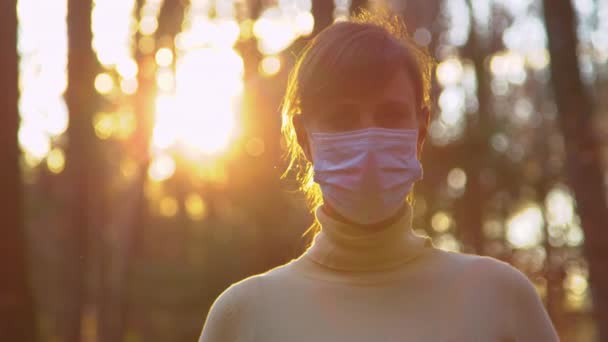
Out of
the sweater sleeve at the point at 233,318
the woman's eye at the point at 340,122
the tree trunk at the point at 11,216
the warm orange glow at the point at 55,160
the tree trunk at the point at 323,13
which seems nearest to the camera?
the sweater sleeve at the point at 233,318

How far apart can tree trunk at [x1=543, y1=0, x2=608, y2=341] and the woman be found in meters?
6.76

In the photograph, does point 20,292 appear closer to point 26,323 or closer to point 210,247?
point 26,323

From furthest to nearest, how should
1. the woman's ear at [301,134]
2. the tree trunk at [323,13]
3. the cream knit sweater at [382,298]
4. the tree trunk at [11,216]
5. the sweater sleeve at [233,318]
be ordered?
the tree trunk at [323,13]
the tree trunk at [11,216]
the woman's ear at [301,134]
the sweater sleeve at [233,318]
the cream knit sweater at [382,298]

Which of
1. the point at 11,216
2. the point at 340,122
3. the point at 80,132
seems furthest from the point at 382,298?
the point at 80,132

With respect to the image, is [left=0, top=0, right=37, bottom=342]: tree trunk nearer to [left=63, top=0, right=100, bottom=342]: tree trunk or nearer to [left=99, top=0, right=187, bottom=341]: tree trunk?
[left=63, top=0, right=100, bottom=342]: tree trunk

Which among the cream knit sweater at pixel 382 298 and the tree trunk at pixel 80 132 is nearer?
the cream knit sweater at pixel 382 298

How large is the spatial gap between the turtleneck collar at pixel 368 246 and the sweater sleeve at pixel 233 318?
282 mm

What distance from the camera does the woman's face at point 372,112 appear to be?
9.86 feet

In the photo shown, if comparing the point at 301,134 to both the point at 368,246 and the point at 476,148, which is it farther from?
the point at 476,148

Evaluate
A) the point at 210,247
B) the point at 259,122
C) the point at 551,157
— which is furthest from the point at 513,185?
the point at 259,122

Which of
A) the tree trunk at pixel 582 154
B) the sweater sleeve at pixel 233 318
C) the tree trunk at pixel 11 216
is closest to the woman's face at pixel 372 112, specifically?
the sweater sleeve at pixel 233 318

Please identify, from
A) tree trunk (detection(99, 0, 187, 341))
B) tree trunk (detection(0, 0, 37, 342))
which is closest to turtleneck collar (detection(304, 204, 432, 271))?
tree trunk (detection(0, 0, 37, 342))

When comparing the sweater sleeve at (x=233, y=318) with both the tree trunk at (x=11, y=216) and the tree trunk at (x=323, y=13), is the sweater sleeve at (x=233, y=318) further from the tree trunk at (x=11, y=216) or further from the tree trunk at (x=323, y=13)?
the tree trunk at (x=323, y=13)

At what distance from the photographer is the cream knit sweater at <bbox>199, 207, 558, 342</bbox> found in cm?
279
